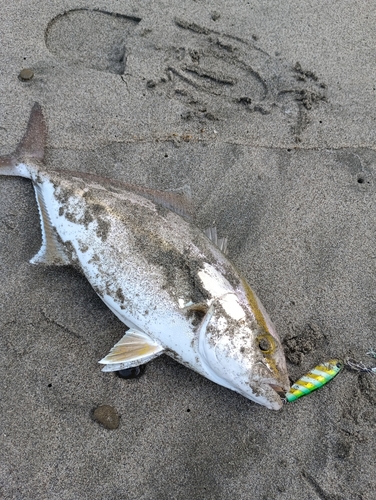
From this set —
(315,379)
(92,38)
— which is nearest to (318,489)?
(315,379)

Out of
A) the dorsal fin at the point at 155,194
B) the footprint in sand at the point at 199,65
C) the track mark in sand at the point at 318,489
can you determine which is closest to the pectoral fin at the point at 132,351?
the dorsal fin at the point at 155,194

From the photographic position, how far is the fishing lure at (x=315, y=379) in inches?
124

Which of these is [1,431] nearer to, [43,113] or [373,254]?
[43,113]

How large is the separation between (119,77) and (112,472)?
12.0ft

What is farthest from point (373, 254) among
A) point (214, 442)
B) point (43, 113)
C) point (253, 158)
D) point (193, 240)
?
point (43, 113)

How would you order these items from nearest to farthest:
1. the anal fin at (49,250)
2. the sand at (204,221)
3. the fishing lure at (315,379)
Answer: the sand at (204,221)
the fishing lure at (315,379)
the anal fin at (49,250)

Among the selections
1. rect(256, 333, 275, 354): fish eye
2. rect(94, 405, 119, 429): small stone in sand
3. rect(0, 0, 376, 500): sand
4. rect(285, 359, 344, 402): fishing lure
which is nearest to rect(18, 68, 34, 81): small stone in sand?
rect(0, 0, 376, 500): sand

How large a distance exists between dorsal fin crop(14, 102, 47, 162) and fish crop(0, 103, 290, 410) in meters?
0.41

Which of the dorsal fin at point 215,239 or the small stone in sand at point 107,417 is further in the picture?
the dorsal fin at point 215,239

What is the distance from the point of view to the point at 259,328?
9.77ft

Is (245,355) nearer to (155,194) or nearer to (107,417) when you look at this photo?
(107,417)

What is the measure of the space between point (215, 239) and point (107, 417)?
160cm

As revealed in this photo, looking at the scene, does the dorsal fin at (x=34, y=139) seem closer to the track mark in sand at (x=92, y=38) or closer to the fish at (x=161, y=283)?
the fish at (x=161, y=283)

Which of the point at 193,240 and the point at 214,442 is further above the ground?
the point at 193,240
